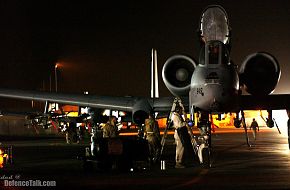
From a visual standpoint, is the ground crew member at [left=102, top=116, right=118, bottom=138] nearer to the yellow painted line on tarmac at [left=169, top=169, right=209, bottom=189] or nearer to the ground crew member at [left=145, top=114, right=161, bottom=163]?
the ground crew member at [left=145, top=114, right=161, bottom=163]

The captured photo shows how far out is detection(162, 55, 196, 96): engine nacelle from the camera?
1056 inches

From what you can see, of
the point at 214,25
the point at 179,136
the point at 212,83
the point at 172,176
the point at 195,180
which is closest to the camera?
the point at 195,180

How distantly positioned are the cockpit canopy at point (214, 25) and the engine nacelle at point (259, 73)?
91.6 inches

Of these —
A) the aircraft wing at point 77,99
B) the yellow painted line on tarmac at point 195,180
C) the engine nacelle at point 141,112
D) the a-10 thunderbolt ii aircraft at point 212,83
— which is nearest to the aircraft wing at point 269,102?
the a-10 thunderbolt ii aircraft at point 212,83

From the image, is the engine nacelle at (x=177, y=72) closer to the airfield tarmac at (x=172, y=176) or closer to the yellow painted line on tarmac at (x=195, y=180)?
the airfield tarmac at (x=172, y=176)

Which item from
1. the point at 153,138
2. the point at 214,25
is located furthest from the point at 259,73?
the point at 153,138

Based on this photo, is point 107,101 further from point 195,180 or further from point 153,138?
point 195,180

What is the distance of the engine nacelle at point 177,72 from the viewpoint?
26.8 m

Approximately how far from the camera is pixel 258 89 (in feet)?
86.7

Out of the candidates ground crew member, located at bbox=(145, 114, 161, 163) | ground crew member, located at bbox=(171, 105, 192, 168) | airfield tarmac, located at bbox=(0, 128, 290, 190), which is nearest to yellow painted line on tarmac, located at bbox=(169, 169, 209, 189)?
airfield tarmac, located at bbox=(0, 128, 290, 190)

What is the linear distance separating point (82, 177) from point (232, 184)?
14.4 ft

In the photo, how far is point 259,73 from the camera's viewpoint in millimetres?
26562

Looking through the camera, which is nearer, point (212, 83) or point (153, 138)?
point (153, 138)

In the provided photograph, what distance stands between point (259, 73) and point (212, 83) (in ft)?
16.0
